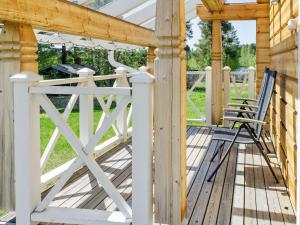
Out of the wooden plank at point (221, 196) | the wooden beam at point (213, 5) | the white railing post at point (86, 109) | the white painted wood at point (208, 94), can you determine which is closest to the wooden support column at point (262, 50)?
the wooden beam at point (213, 5)

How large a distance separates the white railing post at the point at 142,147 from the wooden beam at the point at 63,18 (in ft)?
2.88

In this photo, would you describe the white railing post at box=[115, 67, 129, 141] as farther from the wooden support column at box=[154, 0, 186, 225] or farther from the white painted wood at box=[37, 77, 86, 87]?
the wooden support column at box=[154, 0, 186, 225]

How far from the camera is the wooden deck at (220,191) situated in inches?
114

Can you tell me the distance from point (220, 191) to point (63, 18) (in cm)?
192

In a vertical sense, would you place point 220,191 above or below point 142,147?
below

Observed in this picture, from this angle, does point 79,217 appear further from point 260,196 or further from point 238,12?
point 238,12

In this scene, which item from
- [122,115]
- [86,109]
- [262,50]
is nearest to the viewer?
[86,109]

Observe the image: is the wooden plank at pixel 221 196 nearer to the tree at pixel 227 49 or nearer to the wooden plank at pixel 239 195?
the wooden plank at pixel 239 195

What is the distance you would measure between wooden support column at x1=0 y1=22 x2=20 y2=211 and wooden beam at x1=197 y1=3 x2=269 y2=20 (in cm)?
485

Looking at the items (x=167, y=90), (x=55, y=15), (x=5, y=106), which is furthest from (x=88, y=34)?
(x=167, y=90)

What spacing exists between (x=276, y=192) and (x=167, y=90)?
5.05 feet

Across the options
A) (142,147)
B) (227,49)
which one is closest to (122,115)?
(142,147)

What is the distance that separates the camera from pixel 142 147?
2348mm

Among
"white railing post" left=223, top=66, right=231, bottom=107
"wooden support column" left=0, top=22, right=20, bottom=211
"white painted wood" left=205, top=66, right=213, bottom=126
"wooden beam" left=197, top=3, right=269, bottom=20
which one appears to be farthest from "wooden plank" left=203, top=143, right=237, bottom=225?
"wooden beam" left=197, top=3, right=269, bottom=20
